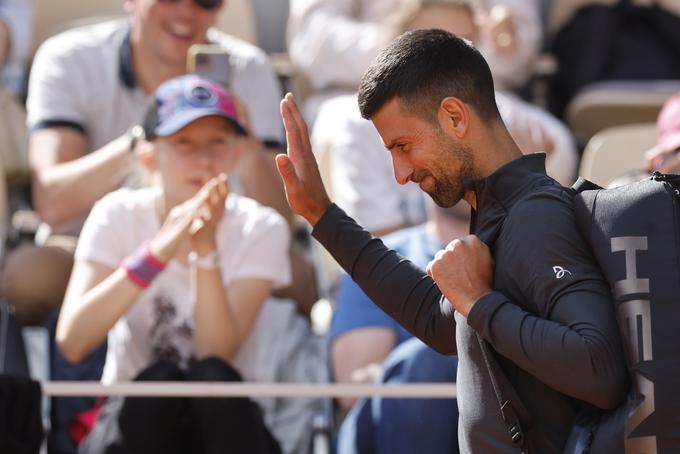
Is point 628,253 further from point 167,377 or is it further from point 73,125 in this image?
point 73,125

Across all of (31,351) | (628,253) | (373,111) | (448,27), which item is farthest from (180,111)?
(628,253)

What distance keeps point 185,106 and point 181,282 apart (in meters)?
0.49

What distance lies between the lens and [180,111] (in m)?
3.58

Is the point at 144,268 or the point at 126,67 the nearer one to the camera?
the point at 144,268

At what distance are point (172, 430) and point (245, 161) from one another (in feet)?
3.72

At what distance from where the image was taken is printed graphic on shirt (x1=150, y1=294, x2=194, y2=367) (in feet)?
11.1

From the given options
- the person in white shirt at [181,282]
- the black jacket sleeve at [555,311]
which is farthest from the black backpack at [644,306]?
the person in white shirt at [181,282]

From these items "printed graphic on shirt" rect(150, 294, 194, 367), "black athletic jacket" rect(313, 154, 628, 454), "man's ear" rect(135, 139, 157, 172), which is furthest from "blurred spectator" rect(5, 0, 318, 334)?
"black athletic jacket" rect(313, 154, 628, 454)

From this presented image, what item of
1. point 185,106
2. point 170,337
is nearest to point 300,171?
point 170,337

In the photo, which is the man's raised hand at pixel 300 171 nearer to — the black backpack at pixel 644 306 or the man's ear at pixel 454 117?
the man's ear at pixel 454 117

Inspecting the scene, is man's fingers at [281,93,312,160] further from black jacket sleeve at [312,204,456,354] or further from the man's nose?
the man's nose

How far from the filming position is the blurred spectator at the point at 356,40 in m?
4.62

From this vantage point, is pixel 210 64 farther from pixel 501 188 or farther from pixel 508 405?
pixel 508 405

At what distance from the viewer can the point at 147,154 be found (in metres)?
3.64
